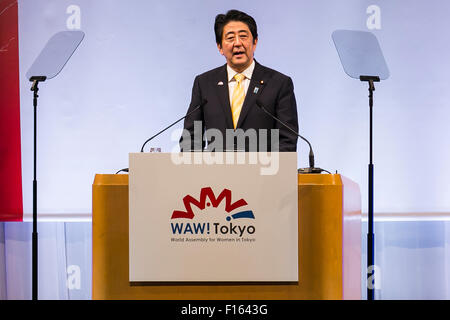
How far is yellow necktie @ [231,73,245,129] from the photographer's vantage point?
2.62m

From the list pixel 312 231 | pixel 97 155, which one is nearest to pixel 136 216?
pixel 312 231

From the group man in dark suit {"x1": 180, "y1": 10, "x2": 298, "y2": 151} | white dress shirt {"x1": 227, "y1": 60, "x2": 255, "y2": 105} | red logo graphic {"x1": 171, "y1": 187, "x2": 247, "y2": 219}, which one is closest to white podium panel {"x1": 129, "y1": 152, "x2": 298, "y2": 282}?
red logo graphic {"x1": 171, "y1": 187, "x2": 247, "y2": 219}

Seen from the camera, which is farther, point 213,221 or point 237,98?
point 237,98

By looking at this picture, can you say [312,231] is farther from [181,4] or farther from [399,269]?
[181,4]

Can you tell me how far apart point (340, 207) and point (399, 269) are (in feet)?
7.01

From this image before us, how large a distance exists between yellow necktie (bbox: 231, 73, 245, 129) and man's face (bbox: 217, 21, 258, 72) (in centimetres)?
7

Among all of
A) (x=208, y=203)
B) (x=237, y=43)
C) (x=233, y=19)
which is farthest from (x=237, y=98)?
(x=208, y=203)

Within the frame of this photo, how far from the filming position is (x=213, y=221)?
1.55 metres

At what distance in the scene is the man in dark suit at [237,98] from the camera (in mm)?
2564

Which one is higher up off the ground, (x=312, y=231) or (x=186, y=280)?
(x=312, y=231)

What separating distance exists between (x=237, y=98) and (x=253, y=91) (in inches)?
3.6

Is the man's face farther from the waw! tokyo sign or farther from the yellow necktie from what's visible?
the waw! tokyo sign

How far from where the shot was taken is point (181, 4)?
3.55 m

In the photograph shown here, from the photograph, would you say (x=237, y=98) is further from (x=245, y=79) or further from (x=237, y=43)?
(x=237, y=43)
